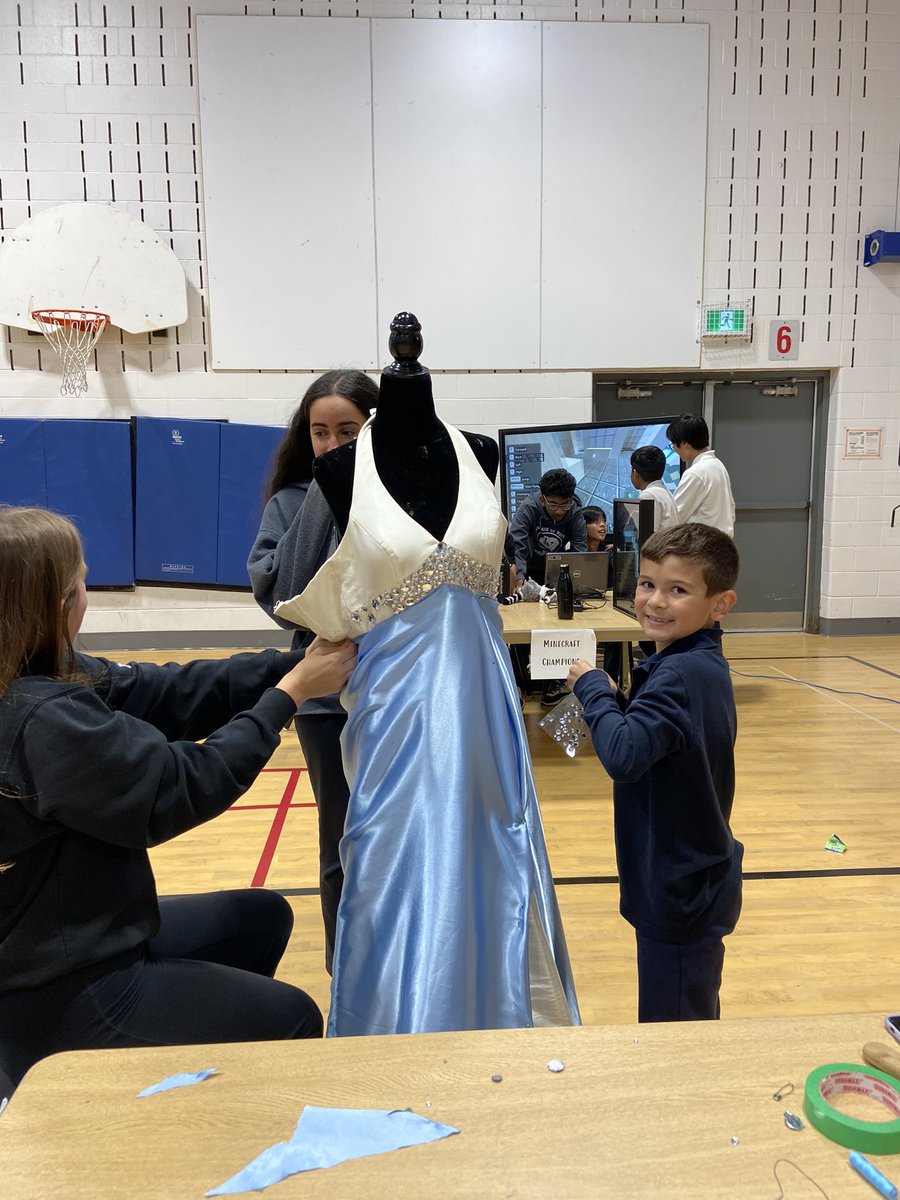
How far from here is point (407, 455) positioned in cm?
131

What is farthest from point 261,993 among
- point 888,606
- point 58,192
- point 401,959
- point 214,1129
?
point 888,606

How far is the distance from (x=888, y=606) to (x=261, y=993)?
597 centimetres

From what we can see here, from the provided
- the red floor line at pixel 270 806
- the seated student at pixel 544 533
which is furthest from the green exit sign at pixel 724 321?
the red floor line at pixel 270 806

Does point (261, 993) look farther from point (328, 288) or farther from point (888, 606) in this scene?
point (888, 606)

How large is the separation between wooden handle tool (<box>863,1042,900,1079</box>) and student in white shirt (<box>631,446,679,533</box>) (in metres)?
3.51

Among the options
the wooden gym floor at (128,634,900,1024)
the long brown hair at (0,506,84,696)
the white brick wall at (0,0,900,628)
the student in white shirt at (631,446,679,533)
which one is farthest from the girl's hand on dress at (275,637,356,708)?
the white brick wall at (0,0,900,628)

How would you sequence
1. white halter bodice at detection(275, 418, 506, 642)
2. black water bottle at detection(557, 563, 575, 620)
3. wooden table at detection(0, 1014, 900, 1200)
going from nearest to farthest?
wooden table at detection(0, 1014, 900, 1200)
white halter bodice at detection(275, 418, 506, 642)
black water bottle at detection(557, 563, 575, 620)

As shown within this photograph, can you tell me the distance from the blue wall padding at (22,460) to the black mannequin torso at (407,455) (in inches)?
185

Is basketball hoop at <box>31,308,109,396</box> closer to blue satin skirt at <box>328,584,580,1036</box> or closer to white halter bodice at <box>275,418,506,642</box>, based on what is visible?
white halter bodice at <box>275,418,506,642</box>

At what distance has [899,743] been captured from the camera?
12.1 feet

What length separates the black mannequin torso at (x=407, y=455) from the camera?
1276mm

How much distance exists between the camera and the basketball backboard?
16.4 ft

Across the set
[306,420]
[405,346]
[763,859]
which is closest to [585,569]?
[763,859]

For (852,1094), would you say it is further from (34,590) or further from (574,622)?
(574,622)
